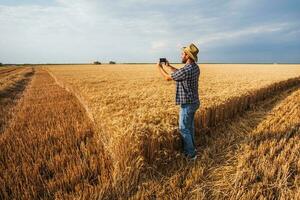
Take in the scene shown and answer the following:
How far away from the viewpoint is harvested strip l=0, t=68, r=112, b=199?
440 cm

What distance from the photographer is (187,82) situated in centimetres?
519

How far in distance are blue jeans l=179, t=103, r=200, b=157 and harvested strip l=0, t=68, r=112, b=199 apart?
158 centimetres

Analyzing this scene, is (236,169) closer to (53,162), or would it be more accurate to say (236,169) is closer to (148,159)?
(148,159)

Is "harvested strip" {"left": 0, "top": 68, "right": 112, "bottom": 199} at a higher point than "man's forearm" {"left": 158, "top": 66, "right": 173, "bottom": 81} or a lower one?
lower

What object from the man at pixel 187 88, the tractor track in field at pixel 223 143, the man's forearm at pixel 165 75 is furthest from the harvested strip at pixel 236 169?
the man's forearm at pixel 165 75

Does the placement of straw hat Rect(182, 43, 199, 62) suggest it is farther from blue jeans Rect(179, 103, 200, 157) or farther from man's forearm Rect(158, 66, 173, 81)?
blue jeans Rect(179, 103, 200, 157)

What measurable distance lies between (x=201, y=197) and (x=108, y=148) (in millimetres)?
2076

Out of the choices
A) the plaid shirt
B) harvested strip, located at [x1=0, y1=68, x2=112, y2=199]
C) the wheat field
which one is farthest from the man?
harvested strip, located at [x1=0, y1=68, x2=112, y2=199]

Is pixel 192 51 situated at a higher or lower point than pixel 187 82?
higher

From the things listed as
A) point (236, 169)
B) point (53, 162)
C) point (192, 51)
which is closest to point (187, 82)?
point (192, 51)

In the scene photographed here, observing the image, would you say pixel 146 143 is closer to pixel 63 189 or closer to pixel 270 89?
pixel 63 189

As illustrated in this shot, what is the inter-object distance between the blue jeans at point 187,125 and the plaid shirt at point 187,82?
0.48 ft

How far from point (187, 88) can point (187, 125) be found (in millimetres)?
792

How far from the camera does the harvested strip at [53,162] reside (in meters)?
4.40
